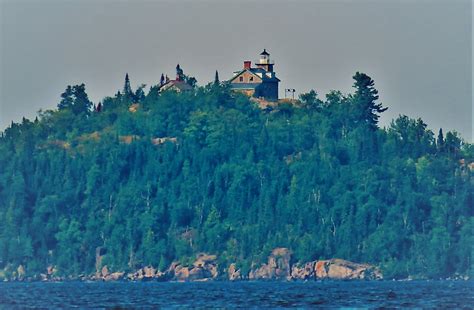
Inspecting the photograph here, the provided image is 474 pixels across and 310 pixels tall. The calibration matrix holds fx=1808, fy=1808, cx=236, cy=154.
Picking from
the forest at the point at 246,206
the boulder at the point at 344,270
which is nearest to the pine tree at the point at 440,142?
the forest at the point at 246,206

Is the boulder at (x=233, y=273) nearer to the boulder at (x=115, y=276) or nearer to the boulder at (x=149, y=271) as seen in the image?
the boulder at (x=149, y=271)

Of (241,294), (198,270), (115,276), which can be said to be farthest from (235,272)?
(241,294)

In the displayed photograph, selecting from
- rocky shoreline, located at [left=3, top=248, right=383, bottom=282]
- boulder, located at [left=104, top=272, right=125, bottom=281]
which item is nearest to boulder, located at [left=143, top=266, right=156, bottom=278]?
rocky shoreline, located at [left=3, top=248, right=383, bottom=282]

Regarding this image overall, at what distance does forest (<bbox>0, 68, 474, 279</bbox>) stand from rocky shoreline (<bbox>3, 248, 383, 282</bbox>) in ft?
2.61

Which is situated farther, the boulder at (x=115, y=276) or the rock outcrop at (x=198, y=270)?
the boulder at (x=115, y=276)

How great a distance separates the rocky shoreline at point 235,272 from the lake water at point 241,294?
26.7 feet

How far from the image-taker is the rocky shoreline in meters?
177

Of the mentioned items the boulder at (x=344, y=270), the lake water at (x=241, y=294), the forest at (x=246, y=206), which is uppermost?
the forest at (x=246, y=206)

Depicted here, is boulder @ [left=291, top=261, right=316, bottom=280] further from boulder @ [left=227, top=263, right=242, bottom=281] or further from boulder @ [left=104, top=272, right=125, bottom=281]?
boulder @ [left=104, top=272, right=125, bottom=281]

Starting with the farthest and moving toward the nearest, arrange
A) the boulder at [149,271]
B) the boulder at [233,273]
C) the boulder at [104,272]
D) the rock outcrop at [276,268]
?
1. the boulder at [149,271]
2. the boulder at [104,272]
3. the boulder at [233,273]
4. the rock outcrop at [276,268]

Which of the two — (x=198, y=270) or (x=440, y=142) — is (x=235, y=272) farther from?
(x=440, y=142)

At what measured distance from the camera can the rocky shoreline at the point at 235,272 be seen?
177m

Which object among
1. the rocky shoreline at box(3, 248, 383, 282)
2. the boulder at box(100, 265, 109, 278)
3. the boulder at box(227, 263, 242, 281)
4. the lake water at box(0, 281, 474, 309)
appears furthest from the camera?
the boulder at box(100, 265, 109, 278)

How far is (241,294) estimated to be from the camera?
13450cm
